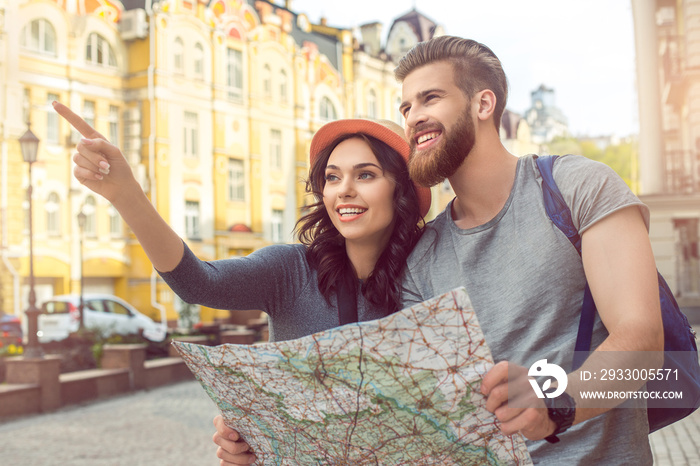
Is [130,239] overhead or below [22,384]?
overhead

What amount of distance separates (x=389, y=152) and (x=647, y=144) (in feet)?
63.6

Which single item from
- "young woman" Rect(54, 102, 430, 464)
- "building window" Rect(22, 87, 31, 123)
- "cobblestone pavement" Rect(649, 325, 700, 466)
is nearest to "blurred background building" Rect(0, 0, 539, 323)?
"building window" Rect(22, 87, 31, 123)

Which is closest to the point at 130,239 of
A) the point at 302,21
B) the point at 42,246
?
the point at 42,246

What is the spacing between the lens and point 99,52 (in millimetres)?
23703

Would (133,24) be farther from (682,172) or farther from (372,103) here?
(682,172)

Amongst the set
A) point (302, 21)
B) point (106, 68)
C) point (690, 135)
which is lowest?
point (690, 135)

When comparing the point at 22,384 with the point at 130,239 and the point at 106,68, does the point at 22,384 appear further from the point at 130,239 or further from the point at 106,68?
the point at 106,68

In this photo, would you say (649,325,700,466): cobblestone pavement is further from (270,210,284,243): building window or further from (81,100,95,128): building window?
(270,210,284,243): building window

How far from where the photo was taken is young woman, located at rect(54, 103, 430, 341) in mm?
2029

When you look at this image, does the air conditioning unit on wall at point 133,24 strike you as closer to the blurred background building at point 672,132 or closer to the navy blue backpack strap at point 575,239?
the blurred background building at point 672,132

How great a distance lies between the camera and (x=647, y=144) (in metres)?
19.9

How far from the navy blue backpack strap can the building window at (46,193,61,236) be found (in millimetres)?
21419

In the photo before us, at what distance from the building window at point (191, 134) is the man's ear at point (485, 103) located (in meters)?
25.2

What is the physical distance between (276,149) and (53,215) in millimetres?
11286
